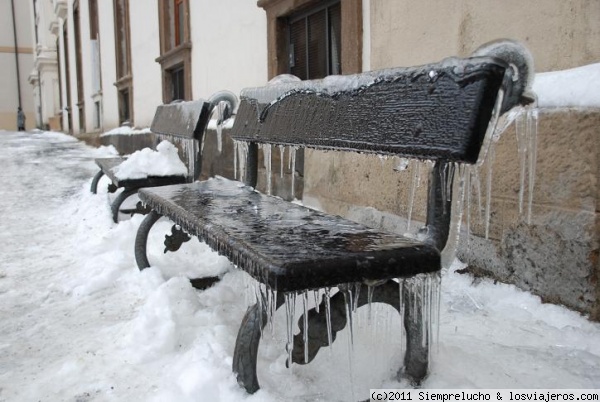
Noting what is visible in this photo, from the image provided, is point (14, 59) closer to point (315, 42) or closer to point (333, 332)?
point (315, 42)

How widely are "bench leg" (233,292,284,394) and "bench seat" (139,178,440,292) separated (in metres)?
0.17

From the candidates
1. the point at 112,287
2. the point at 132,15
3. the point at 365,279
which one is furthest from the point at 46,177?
the point at 365,279

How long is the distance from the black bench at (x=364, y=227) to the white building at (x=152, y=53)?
10.2 ft

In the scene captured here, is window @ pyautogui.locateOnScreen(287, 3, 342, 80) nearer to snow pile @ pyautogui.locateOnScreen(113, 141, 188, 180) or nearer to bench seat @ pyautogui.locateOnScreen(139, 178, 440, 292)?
snow pile @ pyautogui.locateOnScreen(113, 141, 188, 180)

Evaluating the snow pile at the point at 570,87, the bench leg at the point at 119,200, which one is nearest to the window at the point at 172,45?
the bench leg at the point at 119,200

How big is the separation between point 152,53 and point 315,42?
4.67 m

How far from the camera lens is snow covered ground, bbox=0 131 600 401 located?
1660 mm

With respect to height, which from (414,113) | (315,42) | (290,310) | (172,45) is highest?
(172,45)

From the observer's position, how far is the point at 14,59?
3052cm

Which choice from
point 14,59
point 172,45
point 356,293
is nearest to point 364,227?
point 356,293

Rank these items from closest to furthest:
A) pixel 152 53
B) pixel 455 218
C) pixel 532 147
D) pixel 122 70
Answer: pixel 455 218
pixel 532 147
pixel 152 53
pixel 122 70

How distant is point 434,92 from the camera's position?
1.49m

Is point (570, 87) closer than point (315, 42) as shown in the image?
Yes

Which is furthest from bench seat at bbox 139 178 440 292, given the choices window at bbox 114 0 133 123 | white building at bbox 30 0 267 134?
window at bbox 114 0 133 123
